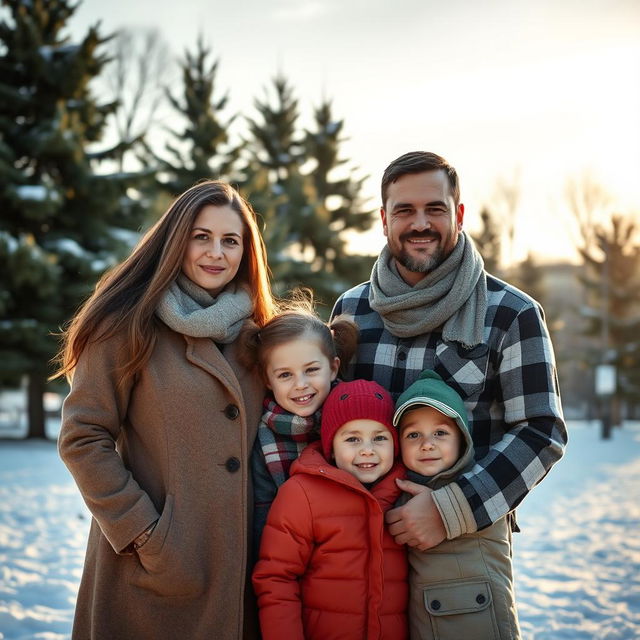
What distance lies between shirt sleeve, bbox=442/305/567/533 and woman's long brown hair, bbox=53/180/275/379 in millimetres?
1141

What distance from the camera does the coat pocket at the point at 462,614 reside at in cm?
252

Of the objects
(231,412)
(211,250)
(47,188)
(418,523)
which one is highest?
(47,188)

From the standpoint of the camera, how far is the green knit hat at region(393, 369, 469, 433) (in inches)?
103

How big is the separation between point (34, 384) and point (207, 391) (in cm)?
1488

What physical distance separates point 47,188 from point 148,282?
13.0 metres

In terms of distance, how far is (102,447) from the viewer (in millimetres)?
2561

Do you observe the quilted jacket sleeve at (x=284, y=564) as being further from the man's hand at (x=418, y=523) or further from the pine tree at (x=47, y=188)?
the pine tree at (x=47, y=188)

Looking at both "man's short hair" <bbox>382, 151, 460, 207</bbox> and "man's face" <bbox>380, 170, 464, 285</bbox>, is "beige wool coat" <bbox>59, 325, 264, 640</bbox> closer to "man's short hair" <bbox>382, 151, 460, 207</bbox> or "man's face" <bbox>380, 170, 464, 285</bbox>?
"man's face" <bbox>380, 170, 464, 285</bbox>

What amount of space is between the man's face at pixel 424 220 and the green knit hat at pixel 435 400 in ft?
1.96

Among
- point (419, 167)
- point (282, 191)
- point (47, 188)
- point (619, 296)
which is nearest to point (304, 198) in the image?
point (282, 191)

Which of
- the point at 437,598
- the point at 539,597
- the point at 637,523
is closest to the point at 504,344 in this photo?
the point at 437,598

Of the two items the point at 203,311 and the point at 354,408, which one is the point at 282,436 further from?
the point at 203,311

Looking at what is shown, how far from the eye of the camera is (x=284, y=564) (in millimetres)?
2518

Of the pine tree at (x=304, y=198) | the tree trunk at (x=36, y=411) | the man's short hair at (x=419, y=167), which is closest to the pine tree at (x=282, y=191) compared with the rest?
the pine tree at (x=304, y=198)
